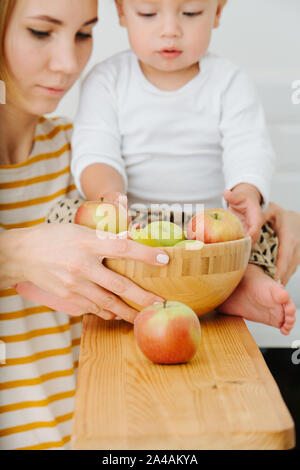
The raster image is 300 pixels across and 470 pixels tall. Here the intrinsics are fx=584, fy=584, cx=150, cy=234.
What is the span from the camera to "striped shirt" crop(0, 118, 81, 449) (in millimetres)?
1288

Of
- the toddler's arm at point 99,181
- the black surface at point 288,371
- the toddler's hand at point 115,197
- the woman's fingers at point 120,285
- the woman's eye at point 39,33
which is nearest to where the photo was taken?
the woman's fingers at point 120,285

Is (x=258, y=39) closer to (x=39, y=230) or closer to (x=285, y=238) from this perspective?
(x=285, y=238)

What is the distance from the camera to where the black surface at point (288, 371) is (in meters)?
1.69

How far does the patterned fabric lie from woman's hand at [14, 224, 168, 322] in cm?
17

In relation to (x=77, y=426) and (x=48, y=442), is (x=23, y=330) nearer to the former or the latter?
(x=48, y=442)

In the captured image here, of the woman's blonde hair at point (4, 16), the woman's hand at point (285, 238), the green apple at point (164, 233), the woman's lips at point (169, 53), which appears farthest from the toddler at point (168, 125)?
the green apple at point (164, 233)

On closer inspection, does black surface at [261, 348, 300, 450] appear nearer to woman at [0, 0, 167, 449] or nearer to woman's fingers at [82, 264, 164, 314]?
woman at [0, 0, 167, 449]

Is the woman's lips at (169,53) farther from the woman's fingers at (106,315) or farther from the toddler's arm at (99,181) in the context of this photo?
the woman's fingers at (106,315)

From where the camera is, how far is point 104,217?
100 cm

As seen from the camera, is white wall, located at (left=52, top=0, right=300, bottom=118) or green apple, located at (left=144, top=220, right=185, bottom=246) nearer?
green apple, located at (left=144, top=220, right=185, bottom=246)

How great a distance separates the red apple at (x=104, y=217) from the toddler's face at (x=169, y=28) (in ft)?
1.44

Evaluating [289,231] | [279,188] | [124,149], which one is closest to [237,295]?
[289,231]

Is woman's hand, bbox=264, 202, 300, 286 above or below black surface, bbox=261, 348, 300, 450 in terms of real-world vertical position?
above

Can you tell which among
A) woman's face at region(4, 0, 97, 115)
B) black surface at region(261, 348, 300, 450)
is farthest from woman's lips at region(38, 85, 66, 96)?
black surface at region(261, 348, 300, 450)
